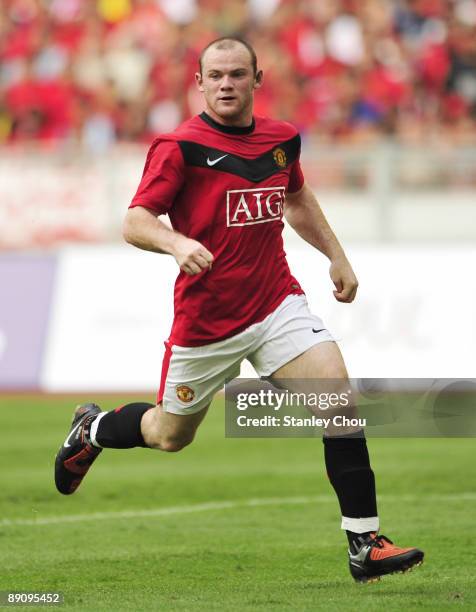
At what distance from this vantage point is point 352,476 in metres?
6.34

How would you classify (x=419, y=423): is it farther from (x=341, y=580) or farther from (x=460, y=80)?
(x=460, y=80)

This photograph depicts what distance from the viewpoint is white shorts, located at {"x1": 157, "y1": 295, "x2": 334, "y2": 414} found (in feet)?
21.3

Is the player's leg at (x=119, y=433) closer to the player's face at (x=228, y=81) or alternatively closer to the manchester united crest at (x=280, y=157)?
the manchester united crest at (x=280, y=157)

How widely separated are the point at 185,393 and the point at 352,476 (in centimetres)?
90

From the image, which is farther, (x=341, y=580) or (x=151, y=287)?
(x=151, y=287)

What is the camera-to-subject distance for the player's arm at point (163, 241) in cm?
571

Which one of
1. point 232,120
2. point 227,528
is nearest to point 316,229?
point 232,120

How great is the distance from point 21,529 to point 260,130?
3.08m

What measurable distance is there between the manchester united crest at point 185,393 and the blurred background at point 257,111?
6.80 m

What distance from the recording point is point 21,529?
8.27m

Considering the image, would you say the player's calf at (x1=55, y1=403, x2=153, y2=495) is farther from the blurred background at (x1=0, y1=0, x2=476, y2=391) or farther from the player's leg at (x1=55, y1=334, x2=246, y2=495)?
the blurred background at (x1=0, y1=0, x2=476, y2=391)

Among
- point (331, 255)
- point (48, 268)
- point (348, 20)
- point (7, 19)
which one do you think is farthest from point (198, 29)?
point (331, 255)

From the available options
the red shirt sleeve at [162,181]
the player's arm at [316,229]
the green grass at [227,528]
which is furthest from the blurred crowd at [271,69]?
the red shirt sleeve at [162,181]

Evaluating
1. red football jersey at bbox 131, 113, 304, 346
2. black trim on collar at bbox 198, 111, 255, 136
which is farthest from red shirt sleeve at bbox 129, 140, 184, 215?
black trim on collar at bbox 198, 111, 255, 136
